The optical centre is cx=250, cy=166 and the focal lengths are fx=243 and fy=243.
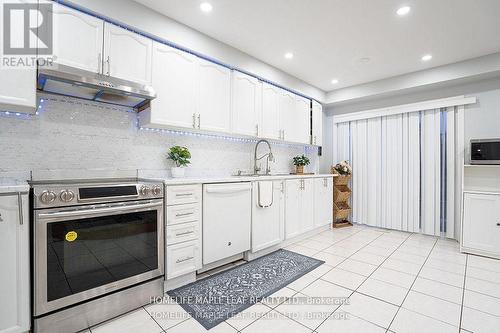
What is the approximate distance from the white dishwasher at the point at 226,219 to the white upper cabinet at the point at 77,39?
4.83 feet

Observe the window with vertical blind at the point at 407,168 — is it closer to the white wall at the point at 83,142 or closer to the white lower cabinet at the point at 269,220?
the white lower cabinet at the point at 269,220

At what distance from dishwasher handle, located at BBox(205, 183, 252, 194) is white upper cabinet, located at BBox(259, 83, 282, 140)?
1.03 m

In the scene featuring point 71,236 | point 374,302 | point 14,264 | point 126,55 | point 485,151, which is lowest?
point 374,302

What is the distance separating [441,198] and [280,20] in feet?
12.1

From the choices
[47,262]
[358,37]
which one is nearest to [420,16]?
[358,37]

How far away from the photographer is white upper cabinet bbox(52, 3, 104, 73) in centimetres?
189

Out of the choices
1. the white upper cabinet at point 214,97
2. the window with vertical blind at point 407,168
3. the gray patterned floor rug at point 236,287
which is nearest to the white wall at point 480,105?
the window with vertical blind at point 407,168

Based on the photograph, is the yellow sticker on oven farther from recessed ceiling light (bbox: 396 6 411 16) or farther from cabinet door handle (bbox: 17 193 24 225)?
recessed ceiling light (bbox: 396 6 411 16)

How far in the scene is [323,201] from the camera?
4242mm

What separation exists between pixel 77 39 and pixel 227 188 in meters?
1.83

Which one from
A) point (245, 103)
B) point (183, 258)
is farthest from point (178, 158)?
point (245, 103)

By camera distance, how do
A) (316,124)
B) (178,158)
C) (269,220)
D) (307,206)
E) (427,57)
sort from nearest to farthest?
(178,158) < (269,220) < (427,57) < (307,206) < (316,124)

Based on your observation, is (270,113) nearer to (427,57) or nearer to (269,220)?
(269,220)

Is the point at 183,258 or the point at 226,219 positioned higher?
the point at 226,219
